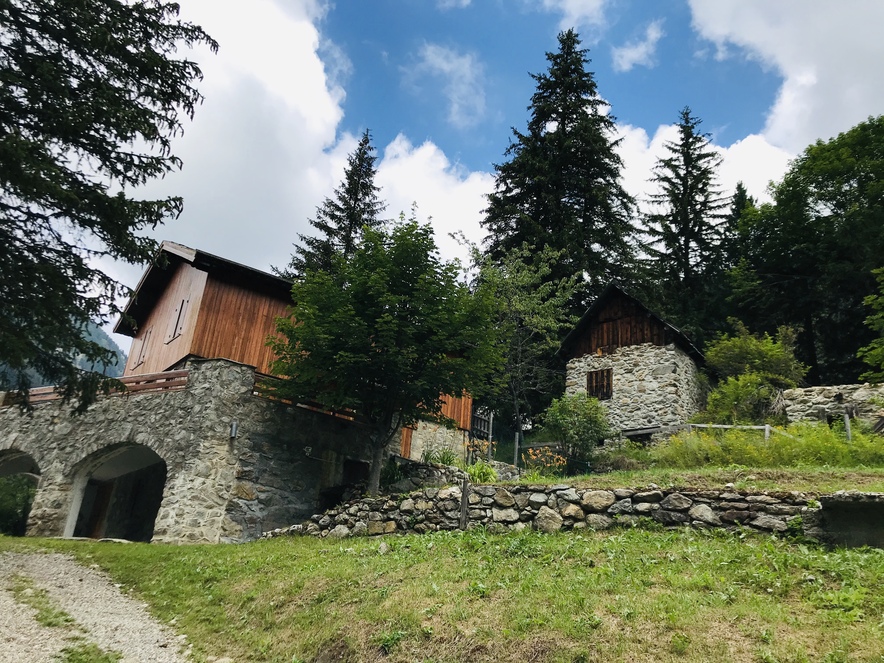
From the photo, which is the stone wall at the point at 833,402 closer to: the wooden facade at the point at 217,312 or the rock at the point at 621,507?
the wooden facade at the point at 217,312

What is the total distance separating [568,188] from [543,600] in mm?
24908

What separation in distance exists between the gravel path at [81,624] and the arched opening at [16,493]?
11.0 m

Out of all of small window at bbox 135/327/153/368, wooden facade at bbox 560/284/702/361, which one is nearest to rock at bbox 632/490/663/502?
wooden facade at bbox 560/284/702/361

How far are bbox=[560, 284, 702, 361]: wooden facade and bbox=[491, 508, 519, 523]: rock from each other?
1373cm

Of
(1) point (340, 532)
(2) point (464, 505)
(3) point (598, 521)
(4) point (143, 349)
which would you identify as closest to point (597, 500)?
(3) point (598, 521)

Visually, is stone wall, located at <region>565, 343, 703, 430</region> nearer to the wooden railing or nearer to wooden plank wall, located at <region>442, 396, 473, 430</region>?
wooden plank wall, located at <region>442, 396, 473, 430</region>

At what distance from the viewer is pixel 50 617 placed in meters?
7.20

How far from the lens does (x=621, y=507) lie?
9.52m

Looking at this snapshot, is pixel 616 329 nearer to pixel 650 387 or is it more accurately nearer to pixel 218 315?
pixel 650 387

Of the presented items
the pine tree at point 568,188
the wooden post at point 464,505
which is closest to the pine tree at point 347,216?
the pine tree at point 568,188

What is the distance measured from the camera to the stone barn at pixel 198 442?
525 inches

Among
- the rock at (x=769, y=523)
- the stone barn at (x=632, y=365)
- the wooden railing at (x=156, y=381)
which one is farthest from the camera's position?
the stone barn at (x=632, y=365)

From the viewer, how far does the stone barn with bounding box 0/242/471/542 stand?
525 inches

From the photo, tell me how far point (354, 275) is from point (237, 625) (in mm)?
8200
